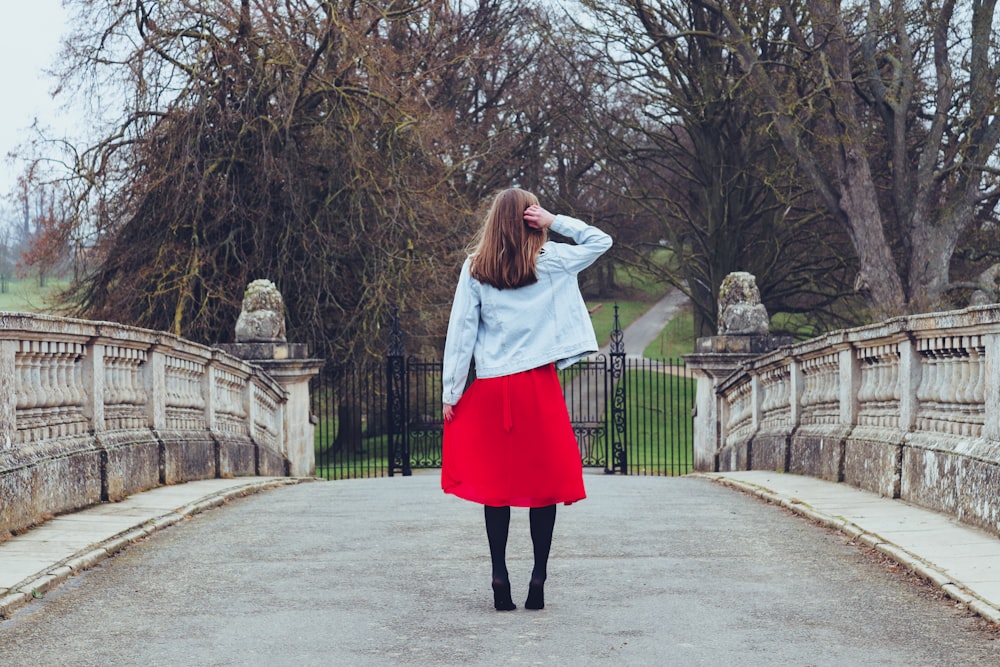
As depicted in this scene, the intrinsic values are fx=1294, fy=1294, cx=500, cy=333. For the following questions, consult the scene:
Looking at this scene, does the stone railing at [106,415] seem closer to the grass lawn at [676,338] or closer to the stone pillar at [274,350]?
the stone pillar at [274,350]

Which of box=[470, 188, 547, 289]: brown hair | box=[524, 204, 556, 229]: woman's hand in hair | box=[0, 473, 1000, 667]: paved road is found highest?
box=[524, 204, 556, 229]: woman's hand in hair

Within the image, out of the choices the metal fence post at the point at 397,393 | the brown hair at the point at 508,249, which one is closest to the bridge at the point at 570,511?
the brown hair at the point at 508,249

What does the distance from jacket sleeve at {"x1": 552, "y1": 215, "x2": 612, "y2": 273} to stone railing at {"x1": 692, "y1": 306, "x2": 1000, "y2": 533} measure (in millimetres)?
2596

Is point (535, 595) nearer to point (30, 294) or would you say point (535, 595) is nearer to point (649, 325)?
point (30, 294)

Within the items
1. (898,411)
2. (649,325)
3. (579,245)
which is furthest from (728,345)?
(649,325)

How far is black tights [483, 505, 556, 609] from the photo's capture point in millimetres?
5125

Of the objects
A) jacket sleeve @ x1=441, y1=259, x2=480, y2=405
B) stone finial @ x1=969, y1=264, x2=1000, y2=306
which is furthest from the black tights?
stone finial @ x1=969, y1=264, x2=1000, y2=306

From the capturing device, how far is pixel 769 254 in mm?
25438

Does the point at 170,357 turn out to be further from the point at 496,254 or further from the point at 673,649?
the point at 673,649

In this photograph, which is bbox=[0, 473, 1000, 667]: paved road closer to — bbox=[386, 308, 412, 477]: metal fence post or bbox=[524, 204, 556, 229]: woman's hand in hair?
bbox=[524, 204, 556, 229]: woman's hand in hair

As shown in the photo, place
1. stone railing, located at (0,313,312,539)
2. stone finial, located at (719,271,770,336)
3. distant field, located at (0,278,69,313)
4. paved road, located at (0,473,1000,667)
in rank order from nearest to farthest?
paved road, located at (0,473,1000,667) < stone railing, located at (0,313,312,539) < stone finial, located at (719,271,770,336) < distant field, located at (0,278,69,313)

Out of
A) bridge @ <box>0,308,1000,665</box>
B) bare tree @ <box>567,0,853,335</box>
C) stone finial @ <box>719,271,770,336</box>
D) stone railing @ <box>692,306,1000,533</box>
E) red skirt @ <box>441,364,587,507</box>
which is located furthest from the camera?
bare tree @ <box>567,0,853,335</box>

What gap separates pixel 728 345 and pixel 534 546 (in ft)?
38.0

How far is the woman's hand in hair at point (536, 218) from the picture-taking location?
5.19 metres
